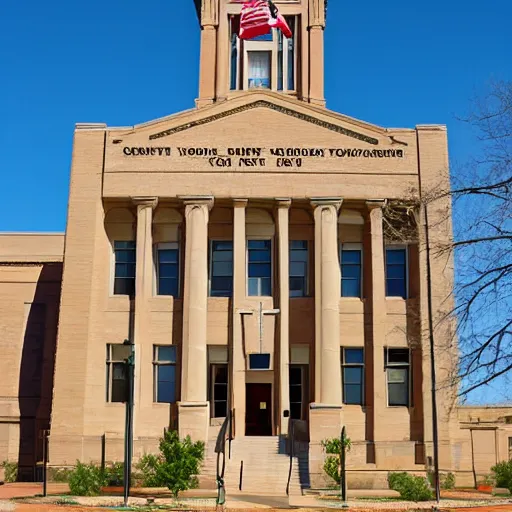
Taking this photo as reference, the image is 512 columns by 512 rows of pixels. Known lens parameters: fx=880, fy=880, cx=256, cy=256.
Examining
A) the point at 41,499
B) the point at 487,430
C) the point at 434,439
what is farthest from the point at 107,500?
the point at 487,430

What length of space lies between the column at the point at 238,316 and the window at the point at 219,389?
144 cm

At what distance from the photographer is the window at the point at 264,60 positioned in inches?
1607

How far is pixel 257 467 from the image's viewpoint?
30.0 metres

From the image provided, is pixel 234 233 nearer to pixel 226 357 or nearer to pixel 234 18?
pixel 226 357

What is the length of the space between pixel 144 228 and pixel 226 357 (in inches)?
227

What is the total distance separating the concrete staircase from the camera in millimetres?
28609

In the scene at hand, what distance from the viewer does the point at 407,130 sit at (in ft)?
112

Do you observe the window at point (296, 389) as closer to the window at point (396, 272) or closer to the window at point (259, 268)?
the window at point (259, 268)

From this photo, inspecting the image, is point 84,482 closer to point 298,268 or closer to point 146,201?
point 146,201

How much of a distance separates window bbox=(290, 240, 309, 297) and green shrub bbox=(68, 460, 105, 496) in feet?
34.5

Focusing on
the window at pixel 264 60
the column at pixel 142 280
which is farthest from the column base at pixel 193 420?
the window at pixel 264 60

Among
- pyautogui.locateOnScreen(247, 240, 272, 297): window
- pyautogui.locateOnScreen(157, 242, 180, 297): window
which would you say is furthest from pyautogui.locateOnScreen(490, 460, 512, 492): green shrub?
pyautogui.locateOnScreen(157, 242, 180, 297): window

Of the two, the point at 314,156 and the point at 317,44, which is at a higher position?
the point at 317,44

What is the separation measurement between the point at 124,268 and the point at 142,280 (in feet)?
5.62
